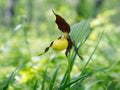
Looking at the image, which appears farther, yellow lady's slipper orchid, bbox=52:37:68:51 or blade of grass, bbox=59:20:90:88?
blade of grass, bbox=59:20:90:88

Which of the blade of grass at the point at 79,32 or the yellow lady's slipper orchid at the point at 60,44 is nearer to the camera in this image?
the yellow lady's slipper orchid at the point at 60,44

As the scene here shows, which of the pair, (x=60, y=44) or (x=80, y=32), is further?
(x=80, y=32)

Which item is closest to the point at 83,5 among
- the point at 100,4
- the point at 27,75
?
the point at 100,4

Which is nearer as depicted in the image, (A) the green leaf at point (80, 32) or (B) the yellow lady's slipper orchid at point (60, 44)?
(B) the yellow lady's slipper orchid at point (60, 44)

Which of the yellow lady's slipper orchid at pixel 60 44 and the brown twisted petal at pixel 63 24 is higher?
the brown twisted petal at pixel 63 24

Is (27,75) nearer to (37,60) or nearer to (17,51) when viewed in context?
(37,60)

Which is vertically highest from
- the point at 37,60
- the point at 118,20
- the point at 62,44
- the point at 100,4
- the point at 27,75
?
the point at 118,20

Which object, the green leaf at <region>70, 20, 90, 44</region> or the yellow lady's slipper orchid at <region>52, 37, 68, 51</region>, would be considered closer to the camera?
the yellow lady's slipper orchid at <region>52, 37, 68, 51</region>

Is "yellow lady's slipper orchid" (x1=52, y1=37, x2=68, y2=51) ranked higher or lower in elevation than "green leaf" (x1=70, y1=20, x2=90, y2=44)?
lower

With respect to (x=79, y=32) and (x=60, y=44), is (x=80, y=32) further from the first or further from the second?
(x=60, y=44)

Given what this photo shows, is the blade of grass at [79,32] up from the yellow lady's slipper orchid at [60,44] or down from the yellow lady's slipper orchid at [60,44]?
up

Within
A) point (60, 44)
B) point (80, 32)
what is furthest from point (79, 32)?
point (60, 44)
